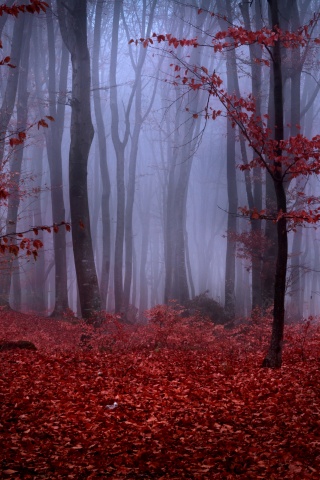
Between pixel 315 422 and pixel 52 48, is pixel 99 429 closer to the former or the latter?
pixel 315 422

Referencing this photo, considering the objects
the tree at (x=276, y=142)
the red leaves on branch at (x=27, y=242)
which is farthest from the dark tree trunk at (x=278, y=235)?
the red leaves on branch at (x=27, y=242)

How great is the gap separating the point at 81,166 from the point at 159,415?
9.05m

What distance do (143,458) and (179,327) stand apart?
7478 millimetres

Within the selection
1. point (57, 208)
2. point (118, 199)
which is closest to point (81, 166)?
point (57, 208)

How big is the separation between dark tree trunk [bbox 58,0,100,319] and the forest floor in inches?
113

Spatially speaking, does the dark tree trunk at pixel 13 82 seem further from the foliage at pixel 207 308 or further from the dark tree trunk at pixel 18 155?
the foliage at pixel 207 308

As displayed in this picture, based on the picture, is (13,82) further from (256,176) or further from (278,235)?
(278,235)

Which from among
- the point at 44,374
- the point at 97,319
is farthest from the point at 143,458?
the point at 97,319

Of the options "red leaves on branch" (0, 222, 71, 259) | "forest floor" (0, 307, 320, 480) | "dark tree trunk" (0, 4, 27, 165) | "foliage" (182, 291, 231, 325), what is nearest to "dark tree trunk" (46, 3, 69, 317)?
"dark tree trunk" (0, 4, 27, 165)

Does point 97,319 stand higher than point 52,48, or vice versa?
point 52,48

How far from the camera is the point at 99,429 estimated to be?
645cm

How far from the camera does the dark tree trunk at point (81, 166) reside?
1413cm

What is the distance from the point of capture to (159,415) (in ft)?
22.9

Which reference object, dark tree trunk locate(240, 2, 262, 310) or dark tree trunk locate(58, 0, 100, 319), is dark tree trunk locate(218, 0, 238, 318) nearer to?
dark tree trunk locate(240, 2, 262, 310)
